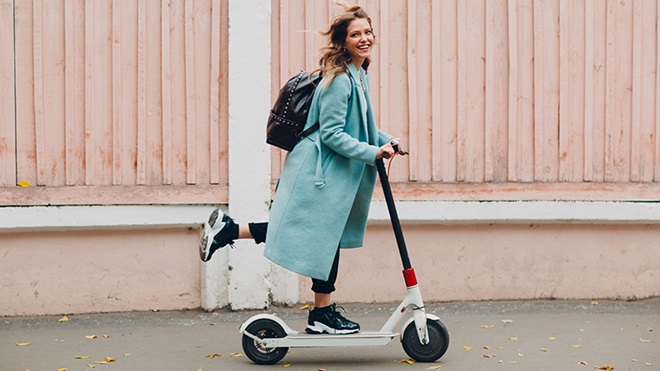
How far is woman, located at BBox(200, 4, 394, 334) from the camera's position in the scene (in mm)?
5652

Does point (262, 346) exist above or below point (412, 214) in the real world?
below

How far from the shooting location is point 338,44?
19.1ft

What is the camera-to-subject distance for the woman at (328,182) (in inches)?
223

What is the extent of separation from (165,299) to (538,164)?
2654mm

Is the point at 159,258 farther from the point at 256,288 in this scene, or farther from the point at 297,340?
the point at 297,340

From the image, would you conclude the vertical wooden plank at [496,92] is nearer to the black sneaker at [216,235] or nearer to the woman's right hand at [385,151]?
the woman's right hand at [385,151]

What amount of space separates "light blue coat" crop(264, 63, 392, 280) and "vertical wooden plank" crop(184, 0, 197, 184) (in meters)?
1.77

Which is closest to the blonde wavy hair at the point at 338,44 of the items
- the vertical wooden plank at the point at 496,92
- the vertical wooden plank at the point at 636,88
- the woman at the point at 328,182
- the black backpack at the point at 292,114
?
the woman at the point at 328,182

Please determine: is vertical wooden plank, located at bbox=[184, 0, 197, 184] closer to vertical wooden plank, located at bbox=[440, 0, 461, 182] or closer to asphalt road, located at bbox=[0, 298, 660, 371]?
asphalt road, located at bbox=[0, 298, 660, 371]

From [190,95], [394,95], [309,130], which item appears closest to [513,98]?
[394,95]

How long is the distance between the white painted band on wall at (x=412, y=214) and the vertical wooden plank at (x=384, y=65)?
1.93 ft

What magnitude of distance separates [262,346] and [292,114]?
1.17 metres

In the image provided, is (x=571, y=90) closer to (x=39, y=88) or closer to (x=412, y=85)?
(x=412, y=85)

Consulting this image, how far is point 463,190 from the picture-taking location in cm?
775
